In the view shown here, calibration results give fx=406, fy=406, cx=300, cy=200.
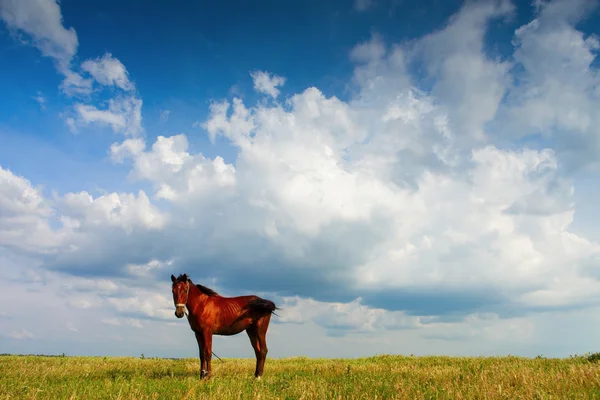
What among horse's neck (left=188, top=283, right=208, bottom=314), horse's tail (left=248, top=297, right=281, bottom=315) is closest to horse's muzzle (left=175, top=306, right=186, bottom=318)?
horse's neck (left=188, top=283, right=208, bottom=314)

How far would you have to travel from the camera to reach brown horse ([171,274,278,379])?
1312 cm

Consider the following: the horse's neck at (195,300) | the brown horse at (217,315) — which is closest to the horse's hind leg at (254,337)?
the brown horse at (217,315)

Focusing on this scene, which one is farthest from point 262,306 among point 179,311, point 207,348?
point 179,311

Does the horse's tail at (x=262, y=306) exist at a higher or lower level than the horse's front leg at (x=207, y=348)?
higher

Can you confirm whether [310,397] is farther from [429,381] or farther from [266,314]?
[266,314]

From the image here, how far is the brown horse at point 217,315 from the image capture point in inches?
517

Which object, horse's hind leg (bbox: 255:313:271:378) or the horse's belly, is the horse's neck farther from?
horse's hind leg (bbox: 255:313:271:378)

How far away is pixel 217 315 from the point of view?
13.7 m

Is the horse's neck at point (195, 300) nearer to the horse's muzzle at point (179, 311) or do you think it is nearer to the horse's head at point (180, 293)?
the horse's head at point (180, 293)

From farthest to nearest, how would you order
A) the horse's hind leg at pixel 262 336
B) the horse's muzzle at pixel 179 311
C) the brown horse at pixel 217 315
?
1. the horse's hind leg at pixel 262 336
2. the brown horse at pixel 217 315
3. the horse's muzzle at pixel 179 311

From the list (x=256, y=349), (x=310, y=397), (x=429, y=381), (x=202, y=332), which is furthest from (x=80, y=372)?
(x=429, y=381)

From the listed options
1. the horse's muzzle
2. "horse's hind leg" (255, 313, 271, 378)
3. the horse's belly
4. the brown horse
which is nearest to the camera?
the horse's muzzle

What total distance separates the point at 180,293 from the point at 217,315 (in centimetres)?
157

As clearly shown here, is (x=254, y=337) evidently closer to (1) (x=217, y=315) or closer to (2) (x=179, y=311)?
(1) (x=217, y=315)
